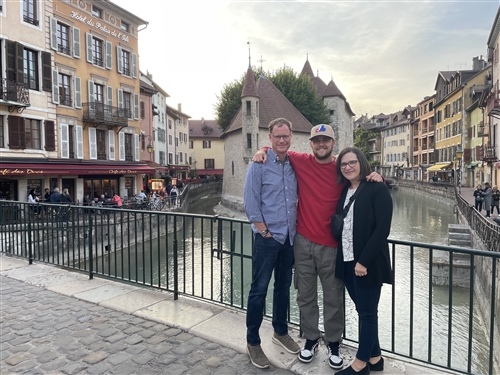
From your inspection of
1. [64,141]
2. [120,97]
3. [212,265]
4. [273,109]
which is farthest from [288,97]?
[212,265]

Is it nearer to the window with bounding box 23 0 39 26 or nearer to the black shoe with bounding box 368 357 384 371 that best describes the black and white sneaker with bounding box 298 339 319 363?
the black shoe with bounding box 368 357 384 371

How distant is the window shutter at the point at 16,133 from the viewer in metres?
17.5

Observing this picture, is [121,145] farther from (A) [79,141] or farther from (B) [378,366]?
(B) [378,366]

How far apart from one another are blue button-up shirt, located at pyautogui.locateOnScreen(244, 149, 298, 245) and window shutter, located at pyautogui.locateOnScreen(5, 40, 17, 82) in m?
19.4

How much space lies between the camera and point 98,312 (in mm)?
4207

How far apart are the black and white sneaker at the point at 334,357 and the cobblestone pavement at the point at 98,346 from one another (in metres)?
0.39

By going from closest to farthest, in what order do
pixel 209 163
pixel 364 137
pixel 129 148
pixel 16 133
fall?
pixel 16 133 → pixel 129 148 → pixel 209 163 → pixel 364 137

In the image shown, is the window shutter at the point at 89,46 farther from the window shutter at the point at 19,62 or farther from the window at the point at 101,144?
the window shutter at the point at 19,62

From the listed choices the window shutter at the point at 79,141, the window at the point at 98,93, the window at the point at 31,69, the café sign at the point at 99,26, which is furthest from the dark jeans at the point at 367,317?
the café sign at the point at 99,26

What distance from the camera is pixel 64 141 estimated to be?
66.9 feet

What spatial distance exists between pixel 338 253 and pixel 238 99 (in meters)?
37.8

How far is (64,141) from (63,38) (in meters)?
6.17

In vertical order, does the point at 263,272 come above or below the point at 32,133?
below

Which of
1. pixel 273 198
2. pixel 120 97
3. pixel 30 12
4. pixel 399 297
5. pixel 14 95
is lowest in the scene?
pixel 399 297
